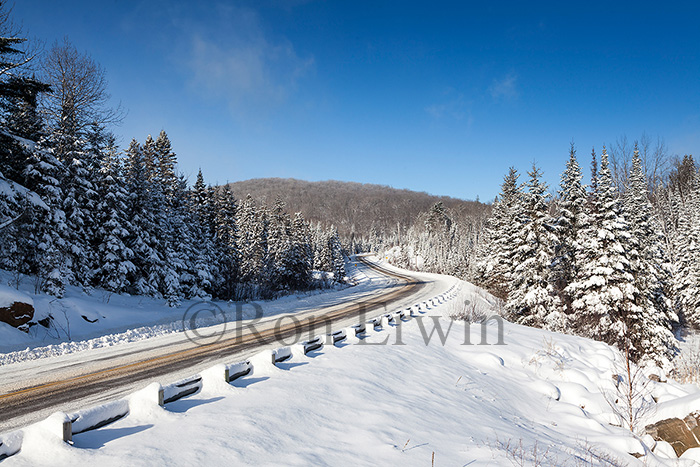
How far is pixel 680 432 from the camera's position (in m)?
7.66

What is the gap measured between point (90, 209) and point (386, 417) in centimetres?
2046

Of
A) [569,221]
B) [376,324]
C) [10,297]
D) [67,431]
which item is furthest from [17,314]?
[569,221]

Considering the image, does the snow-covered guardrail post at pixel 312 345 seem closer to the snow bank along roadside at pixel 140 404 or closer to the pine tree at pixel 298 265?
the snow bank along roadside at pixel 140 404

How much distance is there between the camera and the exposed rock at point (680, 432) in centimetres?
745

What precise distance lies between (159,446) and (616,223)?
24005 mm

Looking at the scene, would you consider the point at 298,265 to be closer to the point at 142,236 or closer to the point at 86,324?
the point at 142,236

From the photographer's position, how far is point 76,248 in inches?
A: 680

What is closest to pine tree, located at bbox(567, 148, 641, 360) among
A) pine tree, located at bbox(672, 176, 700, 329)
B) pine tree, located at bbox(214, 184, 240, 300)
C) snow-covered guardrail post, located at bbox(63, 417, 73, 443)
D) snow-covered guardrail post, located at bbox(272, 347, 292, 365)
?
pine tree, located at bbox(672, 176, 700, 329)

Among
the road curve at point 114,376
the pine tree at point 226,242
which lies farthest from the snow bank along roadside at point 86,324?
the pine tree at point 226,242

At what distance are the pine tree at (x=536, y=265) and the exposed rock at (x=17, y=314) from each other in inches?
969

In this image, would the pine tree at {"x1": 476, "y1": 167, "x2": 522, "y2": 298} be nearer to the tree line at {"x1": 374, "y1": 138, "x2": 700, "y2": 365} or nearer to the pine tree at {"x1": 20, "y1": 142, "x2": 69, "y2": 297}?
the tree line at {"x1": 374, "y1": 138, "x2": 700, "y2": 365}

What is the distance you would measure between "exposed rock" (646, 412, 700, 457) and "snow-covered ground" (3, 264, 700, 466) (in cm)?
28

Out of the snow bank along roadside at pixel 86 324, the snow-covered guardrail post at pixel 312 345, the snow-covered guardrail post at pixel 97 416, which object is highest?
the snow-covered guardrail post at pixel 97 416

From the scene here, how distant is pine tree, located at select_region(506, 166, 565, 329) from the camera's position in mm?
22641
